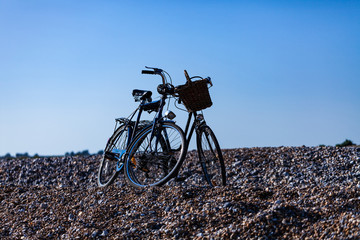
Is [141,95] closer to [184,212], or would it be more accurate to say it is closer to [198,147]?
[198,147]

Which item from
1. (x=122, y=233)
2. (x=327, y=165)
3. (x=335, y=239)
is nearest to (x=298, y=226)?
(x=335, y=239)

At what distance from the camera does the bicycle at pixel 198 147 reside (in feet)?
21.5

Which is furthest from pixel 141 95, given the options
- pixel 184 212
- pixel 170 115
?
pixel 184 212

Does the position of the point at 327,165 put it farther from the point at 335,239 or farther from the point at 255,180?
the point at 335,239

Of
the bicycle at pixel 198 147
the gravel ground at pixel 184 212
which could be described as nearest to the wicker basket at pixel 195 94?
the bicycle at pixel 198 147

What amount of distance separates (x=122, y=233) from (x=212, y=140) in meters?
2.03

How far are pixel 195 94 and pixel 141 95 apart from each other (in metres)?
1.23

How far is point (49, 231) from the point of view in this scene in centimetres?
598

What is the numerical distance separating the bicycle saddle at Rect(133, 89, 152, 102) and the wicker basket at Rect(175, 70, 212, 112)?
2.94ft

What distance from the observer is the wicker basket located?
257 inches

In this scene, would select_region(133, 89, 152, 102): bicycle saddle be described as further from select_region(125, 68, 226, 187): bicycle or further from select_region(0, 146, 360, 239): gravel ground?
select_region(0, 146, 360, 239): gravel ground

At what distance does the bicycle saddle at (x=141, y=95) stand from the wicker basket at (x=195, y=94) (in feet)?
2.94

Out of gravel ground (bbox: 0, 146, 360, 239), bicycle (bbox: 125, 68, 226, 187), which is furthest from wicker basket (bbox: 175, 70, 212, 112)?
gravel ground (bbox: 0, 146, 360, 239)

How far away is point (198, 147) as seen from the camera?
271 inches
